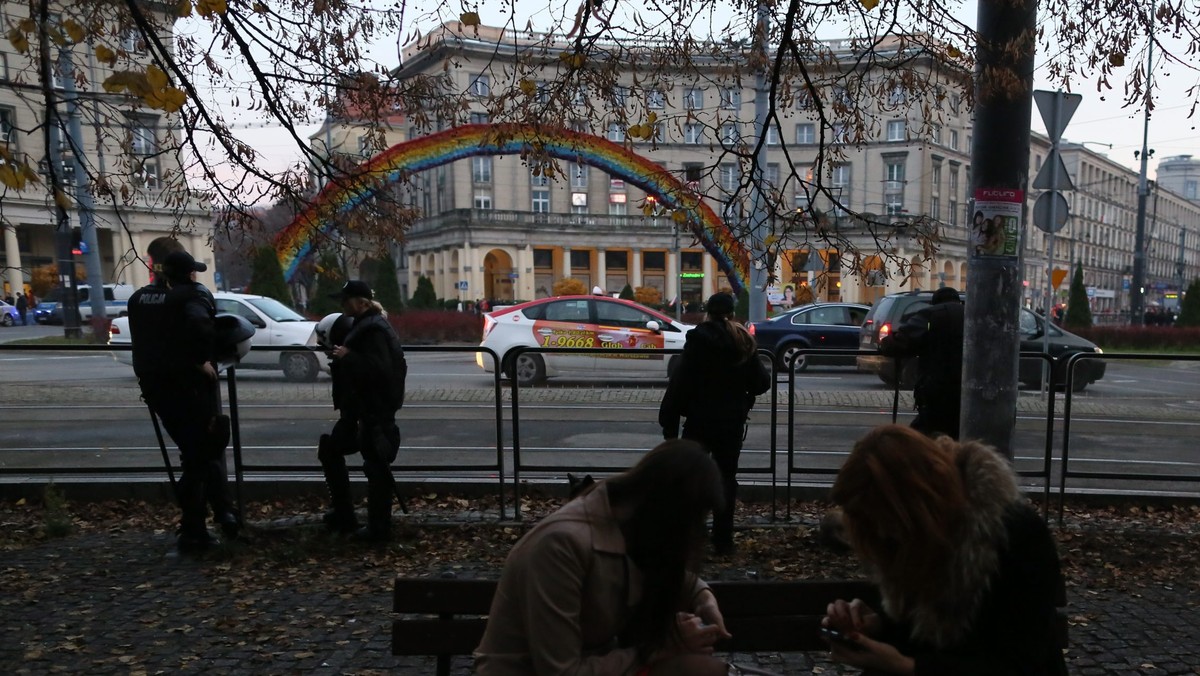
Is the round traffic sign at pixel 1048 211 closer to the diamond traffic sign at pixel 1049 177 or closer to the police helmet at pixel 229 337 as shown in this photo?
the diamond traffic sign at pixel 1049 177

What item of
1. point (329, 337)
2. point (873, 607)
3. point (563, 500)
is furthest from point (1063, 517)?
point (329, 337)

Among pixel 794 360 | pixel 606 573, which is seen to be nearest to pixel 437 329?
pixel 794 360

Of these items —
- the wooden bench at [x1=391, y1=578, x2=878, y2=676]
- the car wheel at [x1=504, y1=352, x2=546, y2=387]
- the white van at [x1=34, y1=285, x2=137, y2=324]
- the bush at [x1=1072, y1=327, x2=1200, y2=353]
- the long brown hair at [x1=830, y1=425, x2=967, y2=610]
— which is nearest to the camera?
the long brown hair at [x1=830, y1=425, x2=967, y2=610]

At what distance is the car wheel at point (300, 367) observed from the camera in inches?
261

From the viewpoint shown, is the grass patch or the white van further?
the white van

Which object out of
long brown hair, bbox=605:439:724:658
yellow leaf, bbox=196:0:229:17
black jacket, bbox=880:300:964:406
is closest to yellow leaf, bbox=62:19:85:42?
yellow leaf, bbox=196:0:229:17

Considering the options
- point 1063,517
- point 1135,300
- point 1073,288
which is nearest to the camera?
point 1063,517

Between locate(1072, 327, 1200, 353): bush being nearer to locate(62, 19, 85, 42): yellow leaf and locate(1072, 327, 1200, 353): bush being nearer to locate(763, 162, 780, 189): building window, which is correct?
locate(763, 162, 780, 189): building window

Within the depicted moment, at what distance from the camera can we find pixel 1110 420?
7.25m

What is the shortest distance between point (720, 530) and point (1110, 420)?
175 inches

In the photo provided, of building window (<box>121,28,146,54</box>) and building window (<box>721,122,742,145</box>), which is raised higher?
building window (<box>121,28,146,54</box>)

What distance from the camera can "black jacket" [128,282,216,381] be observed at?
4.88 m

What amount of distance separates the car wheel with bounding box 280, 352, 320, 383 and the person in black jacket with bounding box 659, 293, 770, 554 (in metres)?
3.25

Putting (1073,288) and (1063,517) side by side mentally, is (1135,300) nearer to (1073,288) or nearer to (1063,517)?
(1073,288)
